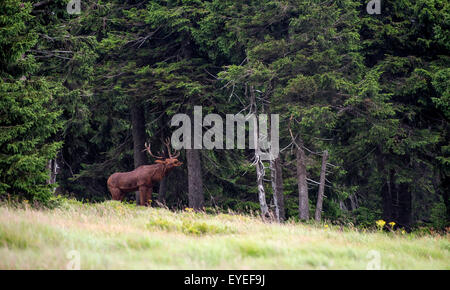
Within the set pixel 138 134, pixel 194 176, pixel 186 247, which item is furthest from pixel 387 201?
pixel 186 247

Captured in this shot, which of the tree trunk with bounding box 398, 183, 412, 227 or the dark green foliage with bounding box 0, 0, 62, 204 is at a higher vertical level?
the dark green foliage with bounding box 0, 0, 62, 204

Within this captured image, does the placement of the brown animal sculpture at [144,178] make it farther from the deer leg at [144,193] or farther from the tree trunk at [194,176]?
the tree trunk at [194,176]

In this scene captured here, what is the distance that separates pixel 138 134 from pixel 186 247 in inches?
448

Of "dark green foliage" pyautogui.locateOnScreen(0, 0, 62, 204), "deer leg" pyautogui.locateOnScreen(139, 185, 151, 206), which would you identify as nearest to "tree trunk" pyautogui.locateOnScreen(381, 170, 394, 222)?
"deer leg" pyautogui.locateOnScreen(139, 185, 151, 206)

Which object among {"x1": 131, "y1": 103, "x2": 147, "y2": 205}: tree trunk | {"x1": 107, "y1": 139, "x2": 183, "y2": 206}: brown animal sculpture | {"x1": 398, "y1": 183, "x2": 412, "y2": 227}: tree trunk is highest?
{"x1": 131, "y1": 103, "x2": 147, "y2": 205}: tree trunk

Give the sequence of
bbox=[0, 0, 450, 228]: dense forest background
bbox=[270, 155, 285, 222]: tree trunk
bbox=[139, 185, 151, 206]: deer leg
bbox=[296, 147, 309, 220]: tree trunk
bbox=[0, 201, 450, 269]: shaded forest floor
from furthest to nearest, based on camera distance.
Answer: bbox=[270, 155, 285, 222]: tree trunk, bbox=[296, 147, 309, 220]: tree trunk, bbox=[139, 185, 151, 206]: deer leg, bbox=[0, 0, 450, 228]: dense forest background, bbox=[0, 201, 450, 269]: shaded forest floor

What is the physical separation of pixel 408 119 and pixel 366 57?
316cm

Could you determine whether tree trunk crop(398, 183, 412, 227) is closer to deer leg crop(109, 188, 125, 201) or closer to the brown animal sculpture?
the brown animal sculpture

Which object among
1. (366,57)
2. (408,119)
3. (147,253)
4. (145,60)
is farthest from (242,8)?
(147,253)

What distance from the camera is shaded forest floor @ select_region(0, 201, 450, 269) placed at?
20.2 feet

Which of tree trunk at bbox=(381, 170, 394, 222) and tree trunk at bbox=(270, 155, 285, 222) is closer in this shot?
tree trunk at bbox=(270, 155, 285, 222)

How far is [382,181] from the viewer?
17.0 metres

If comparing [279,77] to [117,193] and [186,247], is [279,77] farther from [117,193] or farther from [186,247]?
[186,247]

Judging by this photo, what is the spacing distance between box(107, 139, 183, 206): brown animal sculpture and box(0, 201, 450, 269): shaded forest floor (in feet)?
17.6
